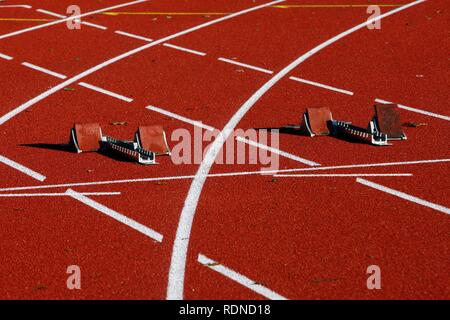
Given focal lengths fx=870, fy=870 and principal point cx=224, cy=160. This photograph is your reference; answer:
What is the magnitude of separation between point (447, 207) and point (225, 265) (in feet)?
9.18

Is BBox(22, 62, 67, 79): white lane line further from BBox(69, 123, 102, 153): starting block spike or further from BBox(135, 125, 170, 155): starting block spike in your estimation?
BBox(135, 125, 170, 155): starting block spike

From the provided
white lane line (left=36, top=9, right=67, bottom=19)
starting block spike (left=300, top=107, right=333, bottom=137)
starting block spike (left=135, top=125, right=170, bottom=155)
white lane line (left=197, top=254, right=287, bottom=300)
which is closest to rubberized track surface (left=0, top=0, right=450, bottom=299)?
white lane line (left=197, top=254, right=287, bottom=300)

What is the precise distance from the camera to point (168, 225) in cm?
875

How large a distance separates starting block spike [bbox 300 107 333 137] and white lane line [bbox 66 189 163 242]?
12.1 feet

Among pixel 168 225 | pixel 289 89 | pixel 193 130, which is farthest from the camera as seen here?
pixel 289 89

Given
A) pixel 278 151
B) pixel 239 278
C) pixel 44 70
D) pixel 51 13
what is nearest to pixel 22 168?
pixel 278 151

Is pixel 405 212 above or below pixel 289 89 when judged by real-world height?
below

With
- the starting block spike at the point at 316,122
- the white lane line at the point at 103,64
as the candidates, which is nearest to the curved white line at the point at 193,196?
the starting block spike at the point at 316,122

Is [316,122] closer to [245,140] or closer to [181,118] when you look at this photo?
[245,140]

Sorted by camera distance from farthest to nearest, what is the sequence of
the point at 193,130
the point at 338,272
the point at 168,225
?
the point at 193,130, the point at 168,225, the point at 338,272

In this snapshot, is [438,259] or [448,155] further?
[448,155]

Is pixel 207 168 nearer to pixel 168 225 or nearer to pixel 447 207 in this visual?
pixel 168 225

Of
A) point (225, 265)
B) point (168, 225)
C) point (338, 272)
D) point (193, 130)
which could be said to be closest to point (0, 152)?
point (193, 130)

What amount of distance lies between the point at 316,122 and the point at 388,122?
0.97 meters
